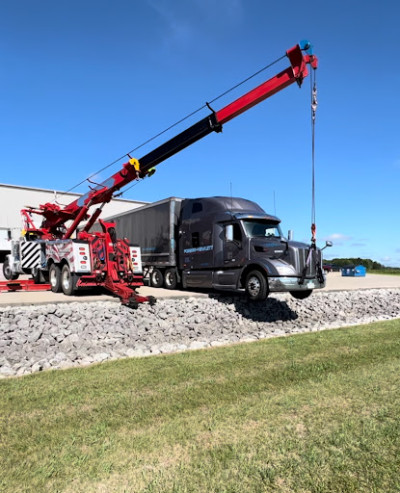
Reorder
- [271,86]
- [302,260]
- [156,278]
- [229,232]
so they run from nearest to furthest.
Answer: [271,86], [302,260], [229,232], [156,278]

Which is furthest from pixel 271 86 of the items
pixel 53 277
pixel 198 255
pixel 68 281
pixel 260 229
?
pixel 53 277

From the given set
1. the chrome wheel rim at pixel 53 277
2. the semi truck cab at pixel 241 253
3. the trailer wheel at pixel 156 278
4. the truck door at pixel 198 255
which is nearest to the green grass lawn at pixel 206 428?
the semi truck cab at pixel 241 253

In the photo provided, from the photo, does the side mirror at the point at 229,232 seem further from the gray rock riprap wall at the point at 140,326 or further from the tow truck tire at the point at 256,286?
the gray rock riprap wall at the point at 140,326

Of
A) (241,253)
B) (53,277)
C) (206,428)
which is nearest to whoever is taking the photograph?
(206,428)

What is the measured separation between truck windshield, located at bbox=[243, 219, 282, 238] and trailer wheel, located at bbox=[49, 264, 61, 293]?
634 centimetres

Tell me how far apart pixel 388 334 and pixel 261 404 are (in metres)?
6.26

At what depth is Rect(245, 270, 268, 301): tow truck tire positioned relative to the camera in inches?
385

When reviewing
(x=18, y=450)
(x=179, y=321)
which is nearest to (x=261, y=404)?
(x=18, y=450)

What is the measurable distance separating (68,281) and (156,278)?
3.95 m

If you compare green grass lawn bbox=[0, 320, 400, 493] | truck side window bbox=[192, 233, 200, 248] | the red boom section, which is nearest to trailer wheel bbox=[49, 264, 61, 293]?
truck side window bbox=[192, 233, 200, 248]

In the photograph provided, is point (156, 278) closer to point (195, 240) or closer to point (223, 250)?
point (195, 240)

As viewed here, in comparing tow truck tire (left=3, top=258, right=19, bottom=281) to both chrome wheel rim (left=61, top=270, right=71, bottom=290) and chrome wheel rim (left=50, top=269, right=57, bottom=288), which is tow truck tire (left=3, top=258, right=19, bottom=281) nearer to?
chrome wheel rim (left=50, top=269, right=57, bottom=288)

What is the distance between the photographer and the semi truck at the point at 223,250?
32.6ft

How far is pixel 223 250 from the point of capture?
11422 mm
